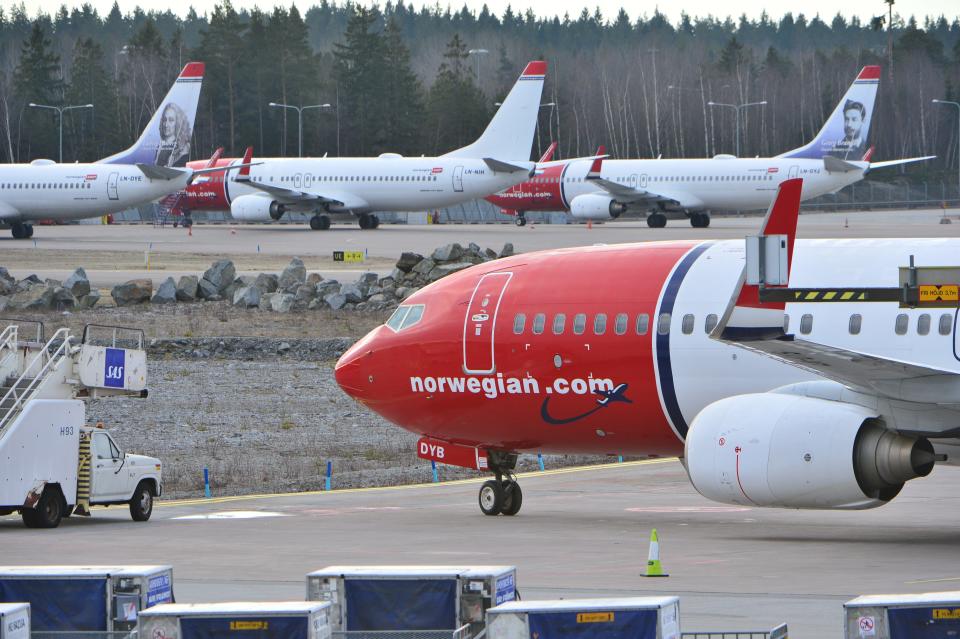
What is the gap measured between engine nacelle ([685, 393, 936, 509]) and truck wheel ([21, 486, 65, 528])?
31.7 feet

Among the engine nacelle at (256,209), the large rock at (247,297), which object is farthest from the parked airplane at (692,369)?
the engine nacelle at (256,209)

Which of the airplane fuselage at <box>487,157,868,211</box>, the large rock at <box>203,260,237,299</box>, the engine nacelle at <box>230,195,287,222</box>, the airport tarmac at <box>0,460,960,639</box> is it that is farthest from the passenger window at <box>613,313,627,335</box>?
the engine nacelle at <box>230,195,287,222</box>

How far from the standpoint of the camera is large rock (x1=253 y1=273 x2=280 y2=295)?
2046 inches

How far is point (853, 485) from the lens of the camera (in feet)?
57.4

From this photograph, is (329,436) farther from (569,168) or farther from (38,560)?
(569,168)

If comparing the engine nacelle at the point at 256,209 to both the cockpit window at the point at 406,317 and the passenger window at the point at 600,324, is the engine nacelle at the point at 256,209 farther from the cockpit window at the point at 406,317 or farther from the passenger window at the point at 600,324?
the passenger window at the point at 600,324

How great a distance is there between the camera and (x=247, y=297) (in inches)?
2002

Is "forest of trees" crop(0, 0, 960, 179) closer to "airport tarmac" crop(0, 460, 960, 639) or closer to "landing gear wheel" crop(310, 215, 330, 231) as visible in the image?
"landing gear wheel" crop(310, 215, 330, 231)

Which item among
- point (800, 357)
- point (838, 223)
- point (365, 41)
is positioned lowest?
point (800, 357)

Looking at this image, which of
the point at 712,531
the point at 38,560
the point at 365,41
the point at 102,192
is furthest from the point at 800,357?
the point at 365,41

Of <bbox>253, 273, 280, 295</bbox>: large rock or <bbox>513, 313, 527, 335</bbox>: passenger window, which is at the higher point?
<bbox>253, 273, 280, 295</bbox>: large rock

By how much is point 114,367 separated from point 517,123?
5664 centimetres

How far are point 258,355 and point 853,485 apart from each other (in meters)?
27.2

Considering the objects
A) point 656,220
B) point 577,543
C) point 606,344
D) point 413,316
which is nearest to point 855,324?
point 606,344
